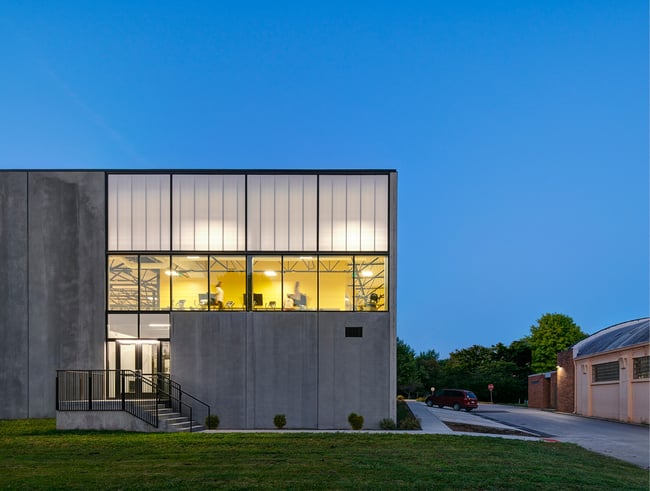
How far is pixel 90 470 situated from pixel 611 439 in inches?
706

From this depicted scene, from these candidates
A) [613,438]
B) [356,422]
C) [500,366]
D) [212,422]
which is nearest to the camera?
[212,422]

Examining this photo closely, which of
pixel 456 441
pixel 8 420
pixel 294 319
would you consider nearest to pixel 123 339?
pixel 8 420

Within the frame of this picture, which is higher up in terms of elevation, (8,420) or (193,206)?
(193,206)

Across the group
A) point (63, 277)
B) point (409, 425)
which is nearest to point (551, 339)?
point (409, 425)

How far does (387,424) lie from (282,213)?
325 inches

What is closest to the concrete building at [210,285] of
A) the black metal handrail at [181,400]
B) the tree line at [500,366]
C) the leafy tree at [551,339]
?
the black metal handrail at [181,400]

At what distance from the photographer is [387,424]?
63.8 feet

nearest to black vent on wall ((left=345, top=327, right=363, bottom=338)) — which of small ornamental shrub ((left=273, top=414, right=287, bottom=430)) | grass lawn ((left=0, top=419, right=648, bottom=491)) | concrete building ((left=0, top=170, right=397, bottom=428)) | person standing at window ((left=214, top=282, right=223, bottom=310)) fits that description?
concrete building ((left=0, top=170, right=397, bottom=428))

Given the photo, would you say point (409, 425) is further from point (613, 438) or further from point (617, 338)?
point (617, 338)

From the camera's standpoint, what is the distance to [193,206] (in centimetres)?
2067

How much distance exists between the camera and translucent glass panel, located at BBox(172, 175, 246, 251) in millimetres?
20578

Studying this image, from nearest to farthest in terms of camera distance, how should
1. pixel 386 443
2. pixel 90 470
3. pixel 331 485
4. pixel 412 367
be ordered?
1. pixel 331 485
2. pixel 90 470
3. pixel 386 443
4. pixel 412 367

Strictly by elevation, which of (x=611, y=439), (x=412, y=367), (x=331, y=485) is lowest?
(x=412, y=367)

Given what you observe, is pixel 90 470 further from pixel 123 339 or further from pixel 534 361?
pixel 534 361
